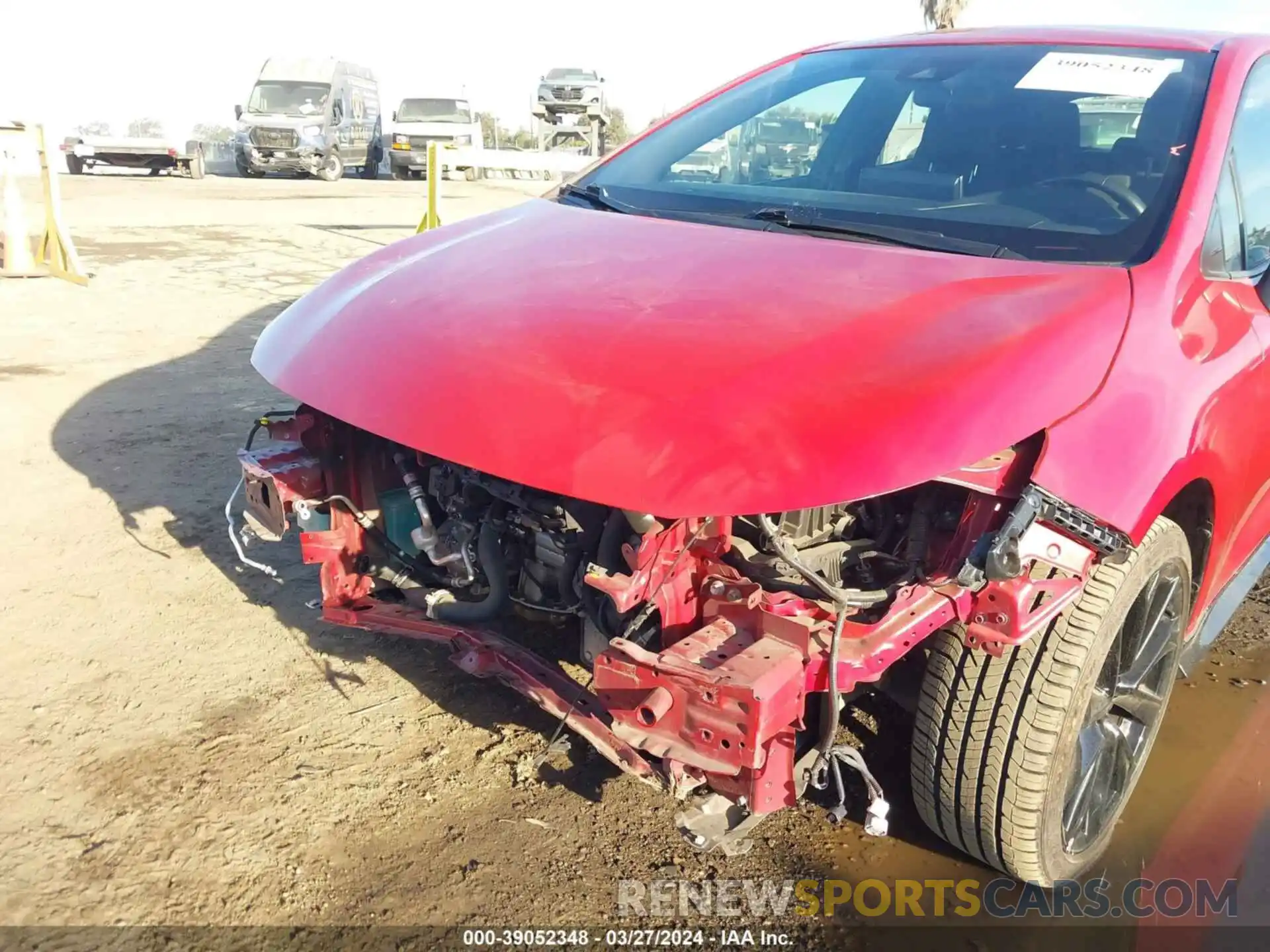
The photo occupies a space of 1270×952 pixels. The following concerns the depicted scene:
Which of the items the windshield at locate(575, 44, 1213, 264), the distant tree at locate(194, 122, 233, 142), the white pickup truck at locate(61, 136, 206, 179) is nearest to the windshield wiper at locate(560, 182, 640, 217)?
the windshield at locate(575, 44, 1213, 264)

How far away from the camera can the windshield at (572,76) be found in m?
26.4

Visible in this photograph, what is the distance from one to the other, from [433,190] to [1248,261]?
259 inches

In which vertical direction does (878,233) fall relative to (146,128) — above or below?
above

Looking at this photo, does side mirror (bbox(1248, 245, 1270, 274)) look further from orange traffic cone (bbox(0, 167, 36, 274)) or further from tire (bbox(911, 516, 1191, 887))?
orange traffic cone (bbox(0, 167, 36, 274))

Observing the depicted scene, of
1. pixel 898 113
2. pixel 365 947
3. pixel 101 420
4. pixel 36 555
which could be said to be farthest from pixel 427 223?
pixel 365 947

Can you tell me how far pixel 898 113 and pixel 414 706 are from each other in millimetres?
2470

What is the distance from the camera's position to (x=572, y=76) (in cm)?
2642

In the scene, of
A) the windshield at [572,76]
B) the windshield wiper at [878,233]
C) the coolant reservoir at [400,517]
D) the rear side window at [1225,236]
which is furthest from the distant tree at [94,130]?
the rear side window at [1225,236]

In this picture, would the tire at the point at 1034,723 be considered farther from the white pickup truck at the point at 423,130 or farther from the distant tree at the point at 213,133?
the distant tree at the point at 213,133

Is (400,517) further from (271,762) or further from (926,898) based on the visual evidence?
(926,898)

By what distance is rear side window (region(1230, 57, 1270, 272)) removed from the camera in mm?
2477

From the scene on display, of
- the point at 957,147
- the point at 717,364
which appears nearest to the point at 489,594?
the point at 717,364

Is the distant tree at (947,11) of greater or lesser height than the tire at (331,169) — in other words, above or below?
above

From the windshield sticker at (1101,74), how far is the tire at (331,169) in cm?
2198
